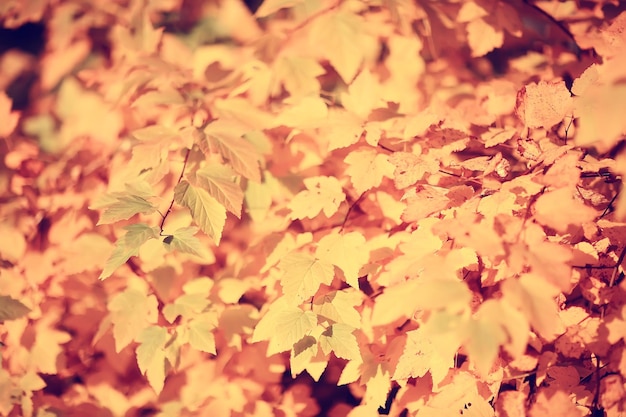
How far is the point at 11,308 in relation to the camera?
1335 mm

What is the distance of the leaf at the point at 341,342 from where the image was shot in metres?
1.06

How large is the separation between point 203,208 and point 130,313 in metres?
0.46

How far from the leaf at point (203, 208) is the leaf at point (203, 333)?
356mm

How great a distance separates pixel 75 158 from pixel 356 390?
4.68ft

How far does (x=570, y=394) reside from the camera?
1.11m

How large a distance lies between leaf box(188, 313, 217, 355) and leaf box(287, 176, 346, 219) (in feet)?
1.35

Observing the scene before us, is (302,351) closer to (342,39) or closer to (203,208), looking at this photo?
(203,208)

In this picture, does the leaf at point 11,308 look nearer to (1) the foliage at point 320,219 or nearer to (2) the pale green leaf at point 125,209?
(1) the foliage at point 320,219

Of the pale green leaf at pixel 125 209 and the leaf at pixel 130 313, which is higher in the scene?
the pale green leaf at pixel 125 209

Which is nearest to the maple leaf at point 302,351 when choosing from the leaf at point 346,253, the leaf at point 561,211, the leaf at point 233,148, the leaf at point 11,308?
the leaf at point 346,253

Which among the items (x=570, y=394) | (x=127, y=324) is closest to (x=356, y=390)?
(x=570, y=394)

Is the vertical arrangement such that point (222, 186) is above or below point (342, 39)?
below

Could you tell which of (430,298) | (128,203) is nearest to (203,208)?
(128,203)

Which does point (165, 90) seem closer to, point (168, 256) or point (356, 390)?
point (168, 256)
